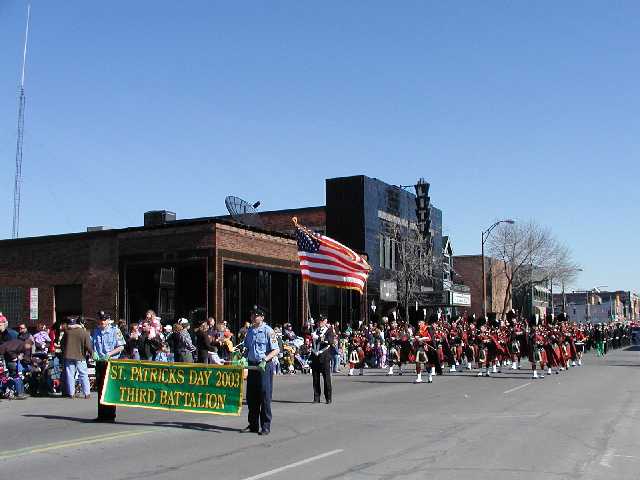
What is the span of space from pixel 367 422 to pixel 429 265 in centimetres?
3509

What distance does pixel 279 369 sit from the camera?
88.1ft

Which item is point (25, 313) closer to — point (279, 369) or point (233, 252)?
point (233, 252)

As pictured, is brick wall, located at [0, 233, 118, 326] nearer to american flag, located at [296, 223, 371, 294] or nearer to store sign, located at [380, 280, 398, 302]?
american flag, located at [296, 223, 371, 294]

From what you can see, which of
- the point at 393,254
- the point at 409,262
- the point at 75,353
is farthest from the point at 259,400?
the point at 393,254

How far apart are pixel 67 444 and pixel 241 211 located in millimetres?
26287

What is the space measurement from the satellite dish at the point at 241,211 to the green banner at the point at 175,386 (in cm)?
2205

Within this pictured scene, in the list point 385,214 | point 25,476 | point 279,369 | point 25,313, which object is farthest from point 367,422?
point 385,214

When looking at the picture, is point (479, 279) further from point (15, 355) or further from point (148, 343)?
point (15, 355)

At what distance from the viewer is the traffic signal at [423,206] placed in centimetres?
4822

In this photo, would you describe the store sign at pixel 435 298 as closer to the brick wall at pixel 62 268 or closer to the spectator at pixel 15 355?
the brick wall at pixel 62 268

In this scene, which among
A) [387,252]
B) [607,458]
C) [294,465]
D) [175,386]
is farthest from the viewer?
[387,252]

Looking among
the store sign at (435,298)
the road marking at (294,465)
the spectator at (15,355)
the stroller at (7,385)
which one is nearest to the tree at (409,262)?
the store sign at (435,298)

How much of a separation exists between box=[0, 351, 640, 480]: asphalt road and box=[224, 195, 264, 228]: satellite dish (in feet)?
61.5

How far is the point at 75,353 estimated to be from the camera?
57.9ft
